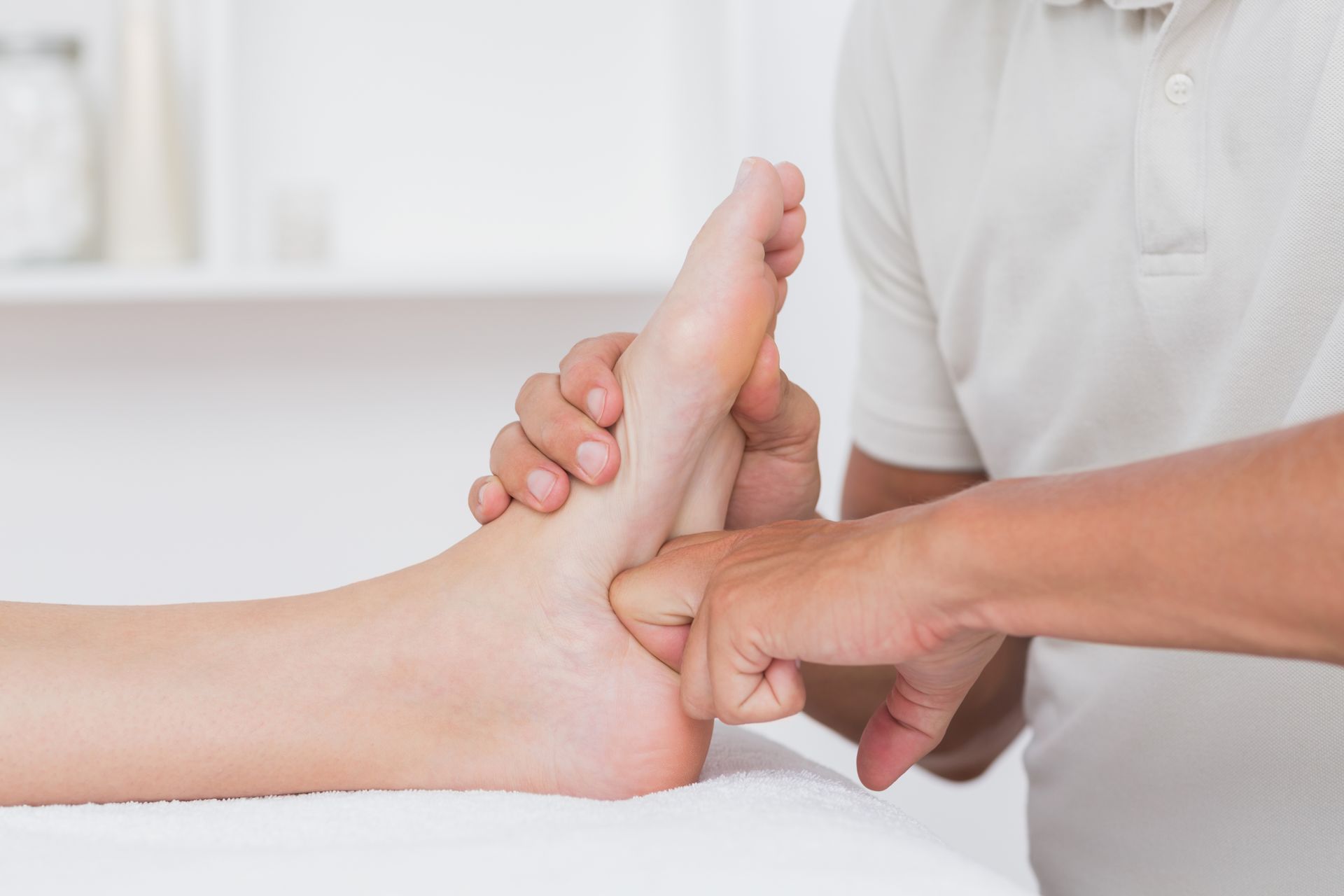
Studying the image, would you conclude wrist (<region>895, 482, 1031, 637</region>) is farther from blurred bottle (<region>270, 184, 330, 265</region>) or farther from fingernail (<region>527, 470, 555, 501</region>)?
blurred bottle (<region>270, 184, 330, 265</region>)

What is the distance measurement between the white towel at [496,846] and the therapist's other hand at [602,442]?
18 cm

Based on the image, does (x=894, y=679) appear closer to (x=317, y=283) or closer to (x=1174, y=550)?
(x=1174, y=550)

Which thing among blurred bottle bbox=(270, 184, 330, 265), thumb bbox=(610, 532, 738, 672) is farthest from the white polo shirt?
blurred bottle bbox=(270, 184, 330, 265)

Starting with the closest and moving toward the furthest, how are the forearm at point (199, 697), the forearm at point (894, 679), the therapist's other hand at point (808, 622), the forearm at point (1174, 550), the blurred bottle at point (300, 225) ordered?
the forearm at point (1174, 550), the therapist's other hand at point (808, 622), the forearm at point (199, 697), the forearm at point (894, 679), the blurred bottle at point (300, 225)

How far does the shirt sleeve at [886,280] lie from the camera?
1003mm

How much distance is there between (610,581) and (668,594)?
50 mm

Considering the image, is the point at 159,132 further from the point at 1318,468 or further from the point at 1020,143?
the point at 1318,468

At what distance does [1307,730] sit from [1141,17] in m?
0.48

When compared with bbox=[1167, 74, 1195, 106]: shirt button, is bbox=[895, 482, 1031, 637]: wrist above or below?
below

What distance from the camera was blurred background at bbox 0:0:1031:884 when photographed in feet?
5.28

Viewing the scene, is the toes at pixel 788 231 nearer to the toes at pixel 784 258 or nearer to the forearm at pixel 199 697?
the toes at pixel 784 258

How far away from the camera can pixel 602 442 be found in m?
0.66

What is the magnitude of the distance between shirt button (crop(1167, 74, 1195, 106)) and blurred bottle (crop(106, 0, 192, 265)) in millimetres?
1161

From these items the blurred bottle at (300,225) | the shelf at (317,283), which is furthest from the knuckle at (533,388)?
the blurred bottle at (300,225)
